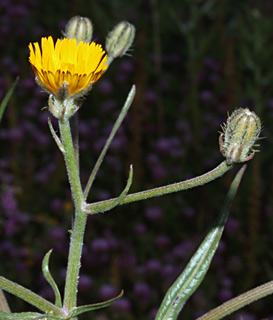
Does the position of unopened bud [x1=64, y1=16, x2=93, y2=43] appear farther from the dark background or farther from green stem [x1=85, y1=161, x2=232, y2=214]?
the dark background

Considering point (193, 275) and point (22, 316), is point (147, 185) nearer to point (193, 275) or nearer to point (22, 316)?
point (193, 275)

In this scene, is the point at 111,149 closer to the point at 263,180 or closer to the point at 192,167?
the point at 192,167

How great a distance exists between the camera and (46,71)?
3.01 ft

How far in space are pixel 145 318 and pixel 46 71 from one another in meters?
1.81

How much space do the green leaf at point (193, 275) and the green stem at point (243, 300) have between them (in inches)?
4.6

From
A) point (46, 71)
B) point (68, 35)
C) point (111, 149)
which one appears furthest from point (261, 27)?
point (46, 71)

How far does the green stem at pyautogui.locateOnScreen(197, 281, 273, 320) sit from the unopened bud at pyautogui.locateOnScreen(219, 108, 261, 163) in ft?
0.76

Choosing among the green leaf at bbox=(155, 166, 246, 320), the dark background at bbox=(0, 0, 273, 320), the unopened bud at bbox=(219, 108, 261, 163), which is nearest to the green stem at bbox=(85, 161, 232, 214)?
the unopened bud at bbox=(219, 108, 261, 163)

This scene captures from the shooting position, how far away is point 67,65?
91 centimetres

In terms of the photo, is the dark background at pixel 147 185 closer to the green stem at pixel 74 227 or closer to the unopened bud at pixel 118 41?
the unopened bud at pixel 118 41

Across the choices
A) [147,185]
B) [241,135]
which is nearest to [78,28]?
[241,135]

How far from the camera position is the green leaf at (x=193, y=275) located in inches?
42.8

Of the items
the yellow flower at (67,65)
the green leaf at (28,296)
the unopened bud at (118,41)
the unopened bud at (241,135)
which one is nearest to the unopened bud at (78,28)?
the unopened bud at (118,41)

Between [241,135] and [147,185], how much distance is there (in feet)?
6.77
